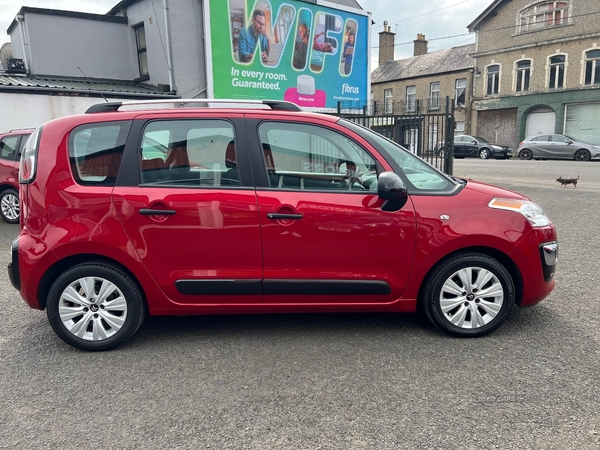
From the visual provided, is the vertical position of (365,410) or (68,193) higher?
(68,193)

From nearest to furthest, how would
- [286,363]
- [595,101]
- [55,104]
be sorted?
[286,363]
[55,104]
[595,101]

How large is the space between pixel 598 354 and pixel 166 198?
326 cm

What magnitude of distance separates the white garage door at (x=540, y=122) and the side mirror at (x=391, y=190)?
32.3 meters

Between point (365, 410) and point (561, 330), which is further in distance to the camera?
point (561, 330)

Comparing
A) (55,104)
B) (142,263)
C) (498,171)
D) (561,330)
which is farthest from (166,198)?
(498,171)

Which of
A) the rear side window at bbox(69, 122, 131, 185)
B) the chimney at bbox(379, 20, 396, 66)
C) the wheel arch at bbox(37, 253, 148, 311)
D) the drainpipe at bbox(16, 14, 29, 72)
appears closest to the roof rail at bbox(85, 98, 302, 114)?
the rear side window at bbox(69, 122, 131, 185)

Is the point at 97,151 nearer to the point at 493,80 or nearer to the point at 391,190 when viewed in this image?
the point at 391,190

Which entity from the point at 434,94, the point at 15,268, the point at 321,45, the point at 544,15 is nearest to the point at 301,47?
the point at 321,45

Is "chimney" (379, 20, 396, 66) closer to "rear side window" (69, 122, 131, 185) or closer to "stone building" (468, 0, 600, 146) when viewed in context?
"stone building" (468, 0, 600, 146)

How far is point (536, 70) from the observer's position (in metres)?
31.5

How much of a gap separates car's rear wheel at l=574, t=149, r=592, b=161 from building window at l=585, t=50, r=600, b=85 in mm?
9251

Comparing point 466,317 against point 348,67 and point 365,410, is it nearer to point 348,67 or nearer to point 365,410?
point 365,410

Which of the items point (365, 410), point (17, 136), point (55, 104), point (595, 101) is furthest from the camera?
point (595, 101)

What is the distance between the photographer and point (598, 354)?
3.35 metres
